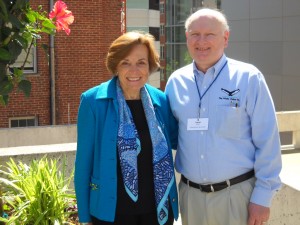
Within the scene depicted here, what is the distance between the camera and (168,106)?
327 centimetres

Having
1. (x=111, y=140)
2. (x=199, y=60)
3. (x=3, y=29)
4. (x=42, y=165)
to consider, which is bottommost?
(x=42, y=165)

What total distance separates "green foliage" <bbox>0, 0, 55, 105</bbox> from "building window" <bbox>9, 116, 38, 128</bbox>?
1162cm

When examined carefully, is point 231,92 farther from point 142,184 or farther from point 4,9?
point 4,9

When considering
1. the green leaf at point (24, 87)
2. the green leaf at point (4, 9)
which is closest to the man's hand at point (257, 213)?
the green leaf at point (24, 87)

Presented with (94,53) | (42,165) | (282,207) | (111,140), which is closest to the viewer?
(111,140)

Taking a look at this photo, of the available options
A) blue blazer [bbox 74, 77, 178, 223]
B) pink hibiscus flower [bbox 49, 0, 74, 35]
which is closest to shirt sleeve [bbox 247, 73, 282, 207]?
blue blazer [bbox 74, 77, 178, 223]

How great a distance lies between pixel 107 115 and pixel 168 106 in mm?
479

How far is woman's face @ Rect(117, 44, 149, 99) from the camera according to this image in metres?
3.00

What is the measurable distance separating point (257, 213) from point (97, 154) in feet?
3.41

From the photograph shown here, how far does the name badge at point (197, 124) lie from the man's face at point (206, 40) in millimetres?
351

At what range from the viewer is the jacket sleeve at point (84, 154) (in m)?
2.96

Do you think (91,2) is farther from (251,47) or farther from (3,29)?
(3,29)

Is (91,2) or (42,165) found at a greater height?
(91,2)

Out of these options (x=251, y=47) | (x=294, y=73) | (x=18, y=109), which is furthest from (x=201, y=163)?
(x=251, y=47)
